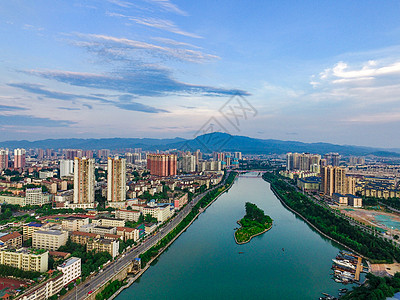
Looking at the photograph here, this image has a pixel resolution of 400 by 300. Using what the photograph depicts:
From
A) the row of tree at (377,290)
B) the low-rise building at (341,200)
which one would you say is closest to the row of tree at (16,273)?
the row of tree at (377,290)

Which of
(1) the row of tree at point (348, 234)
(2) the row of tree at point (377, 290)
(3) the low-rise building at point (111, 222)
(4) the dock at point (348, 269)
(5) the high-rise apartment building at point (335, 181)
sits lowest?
(4) the dock at point (348, 269)

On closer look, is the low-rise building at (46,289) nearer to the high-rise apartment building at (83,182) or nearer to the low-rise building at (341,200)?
the high-rise apartment building at (83,182)

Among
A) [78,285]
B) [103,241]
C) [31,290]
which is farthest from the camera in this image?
[103,241]

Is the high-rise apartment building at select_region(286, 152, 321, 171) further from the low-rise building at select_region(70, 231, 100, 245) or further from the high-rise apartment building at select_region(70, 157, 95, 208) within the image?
the low-rise building at select_region(70, 231, 100, 245)

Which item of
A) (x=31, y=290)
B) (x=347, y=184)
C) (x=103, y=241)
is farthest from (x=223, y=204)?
(x=31, y=290)

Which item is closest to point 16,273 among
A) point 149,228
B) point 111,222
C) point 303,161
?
point 111,222

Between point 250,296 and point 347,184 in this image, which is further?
point 347,184

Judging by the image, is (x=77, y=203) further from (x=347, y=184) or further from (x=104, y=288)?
(x=347, y=184)
